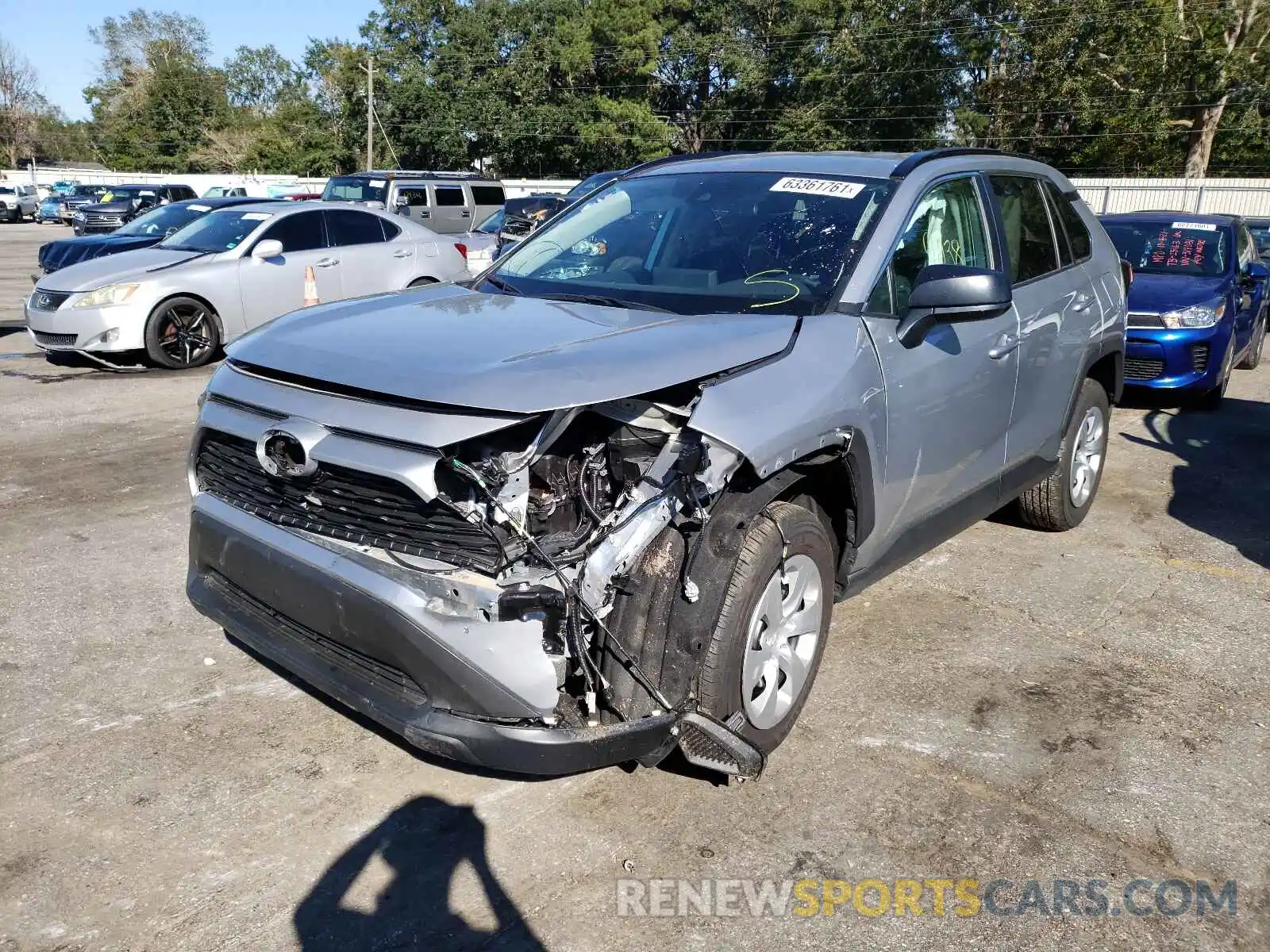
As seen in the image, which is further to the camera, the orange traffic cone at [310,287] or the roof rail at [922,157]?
the orange traffic cone at [310,287]

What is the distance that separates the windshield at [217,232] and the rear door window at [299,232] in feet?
0.64

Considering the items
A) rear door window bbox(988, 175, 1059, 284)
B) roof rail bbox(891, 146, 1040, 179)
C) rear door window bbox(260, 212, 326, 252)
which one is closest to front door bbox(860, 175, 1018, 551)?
roof rail bbox(891, 146, 1040, 179)

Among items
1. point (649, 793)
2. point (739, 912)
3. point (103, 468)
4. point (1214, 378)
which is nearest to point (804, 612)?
point (649, 793)

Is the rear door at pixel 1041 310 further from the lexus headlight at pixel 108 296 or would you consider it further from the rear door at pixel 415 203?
the rear door at pixel 415 203

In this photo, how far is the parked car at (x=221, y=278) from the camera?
993cm

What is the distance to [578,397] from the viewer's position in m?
2.69

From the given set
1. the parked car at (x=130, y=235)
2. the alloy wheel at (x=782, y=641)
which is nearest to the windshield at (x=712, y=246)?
the alloy wheel at (x=782, y=641)

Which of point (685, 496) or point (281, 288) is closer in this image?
point (685, 496)

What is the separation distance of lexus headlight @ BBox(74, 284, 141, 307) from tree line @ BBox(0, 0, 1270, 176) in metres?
42.1

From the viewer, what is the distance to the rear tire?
17.6 ft

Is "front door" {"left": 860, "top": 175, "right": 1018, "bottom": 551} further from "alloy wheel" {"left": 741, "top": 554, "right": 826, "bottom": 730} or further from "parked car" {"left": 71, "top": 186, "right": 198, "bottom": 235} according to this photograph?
"parked car" {"left": 71, "top": 186, "right": 198, "bottom": 235}

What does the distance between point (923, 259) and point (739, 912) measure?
2515 millimetres

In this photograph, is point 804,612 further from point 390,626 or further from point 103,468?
point 103,468

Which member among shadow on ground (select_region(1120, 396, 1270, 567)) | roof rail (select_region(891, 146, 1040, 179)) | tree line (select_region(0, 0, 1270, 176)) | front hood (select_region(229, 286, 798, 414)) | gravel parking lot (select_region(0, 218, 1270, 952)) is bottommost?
shadow on ground (select_region(1120, 396, 1270, 567))
